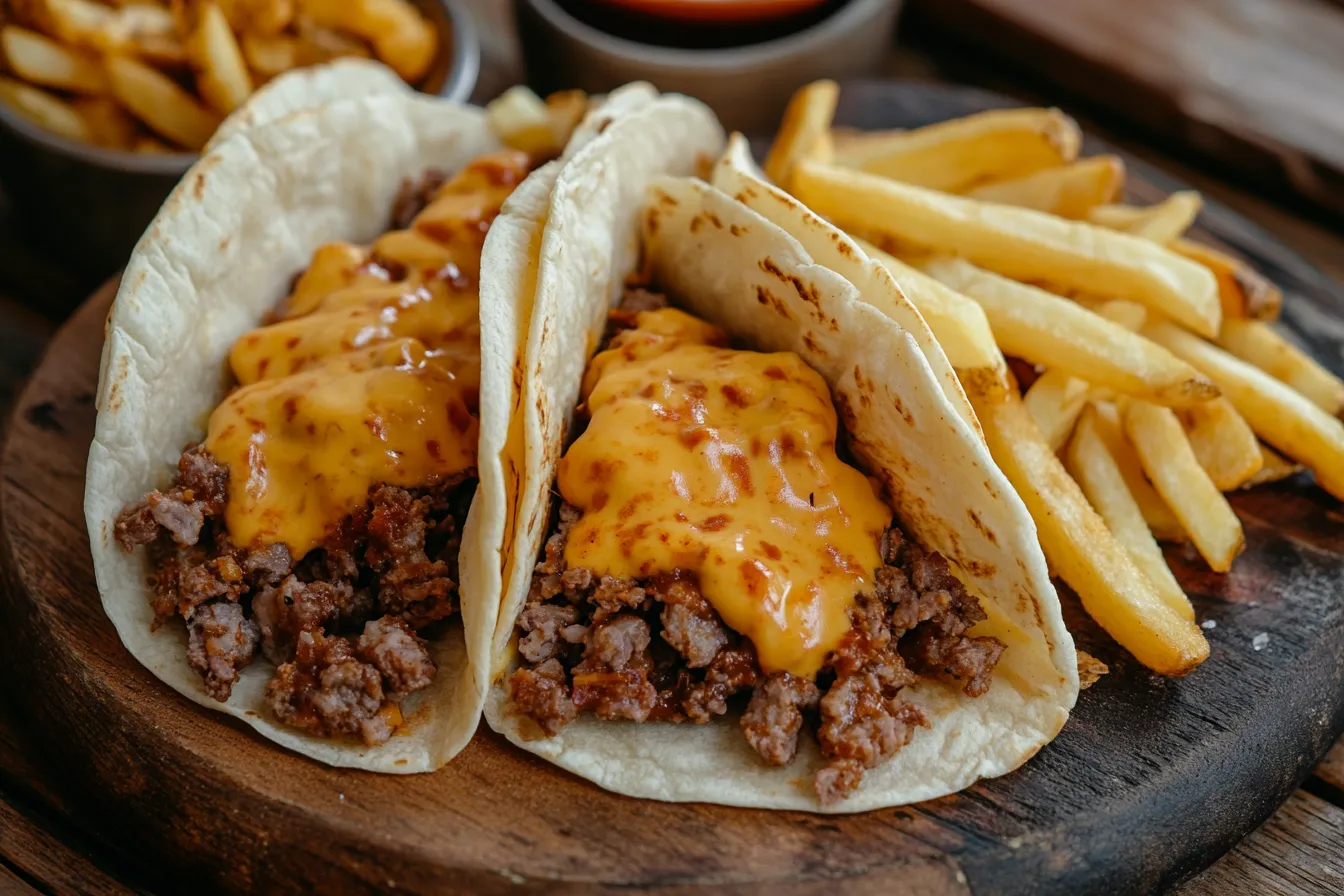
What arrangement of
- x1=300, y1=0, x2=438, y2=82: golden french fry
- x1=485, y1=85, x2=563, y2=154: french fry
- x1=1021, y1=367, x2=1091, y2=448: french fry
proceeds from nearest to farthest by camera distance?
x1=1021, y1=367, x2=1091, y2=448: french fry → x1=485, y1=85, x2=563, y2=154: french fry → x1=300, y1=0, x2=438, y2=82: golden french fry

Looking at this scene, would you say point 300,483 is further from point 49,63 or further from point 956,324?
point 49,63

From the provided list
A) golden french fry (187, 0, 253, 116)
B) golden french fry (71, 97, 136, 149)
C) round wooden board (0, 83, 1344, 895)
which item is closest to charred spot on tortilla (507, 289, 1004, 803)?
round wooden board (0, 83, 1344, 895)

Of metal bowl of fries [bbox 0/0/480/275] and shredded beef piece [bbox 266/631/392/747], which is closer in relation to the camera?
shredded beef piece [bbox 266/631/392/747]

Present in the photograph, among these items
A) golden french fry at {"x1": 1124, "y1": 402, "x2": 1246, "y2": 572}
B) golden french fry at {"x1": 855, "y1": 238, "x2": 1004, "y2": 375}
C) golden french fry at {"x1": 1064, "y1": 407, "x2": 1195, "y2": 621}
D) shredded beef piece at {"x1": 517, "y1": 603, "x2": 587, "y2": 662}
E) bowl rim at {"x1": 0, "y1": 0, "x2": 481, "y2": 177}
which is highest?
golden french fry at {"x1": 855, "y1": 238, "x2": 1004, "y2": 375}

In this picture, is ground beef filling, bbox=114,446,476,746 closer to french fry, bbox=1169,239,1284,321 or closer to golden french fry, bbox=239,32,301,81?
golden french fry, bbox=239,32,301,81

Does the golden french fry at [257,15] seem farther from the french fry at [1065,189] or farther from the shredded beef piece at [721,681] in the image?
the shredded beef piece at [721,681]

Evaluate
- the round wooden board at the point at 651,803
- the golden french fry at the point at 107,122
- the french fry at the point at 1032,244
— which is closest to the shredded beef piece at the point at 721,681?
the round wooden board at the point at 651,803

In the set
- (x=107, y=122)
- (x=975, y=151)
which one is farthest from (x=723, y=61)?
(x=107, y=122)
